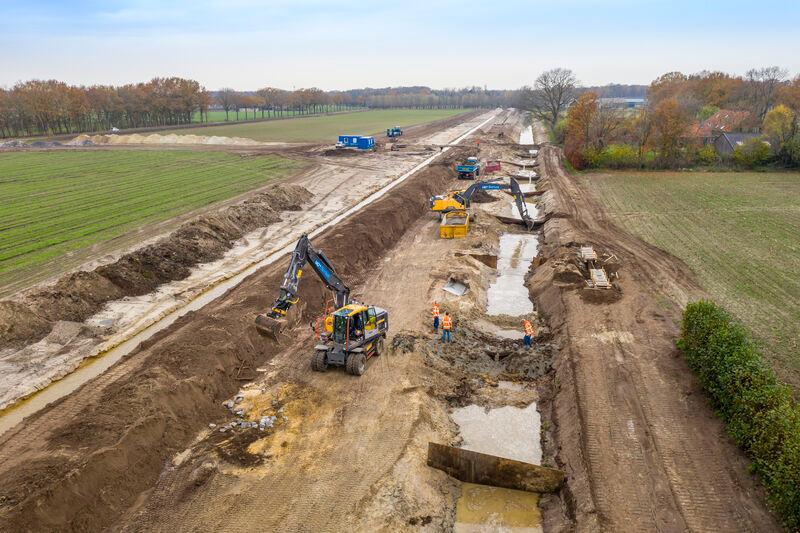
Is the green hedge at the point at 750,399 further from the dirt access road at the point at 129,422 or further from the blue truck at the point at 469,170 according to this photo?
the blue truck at the point at 469,170

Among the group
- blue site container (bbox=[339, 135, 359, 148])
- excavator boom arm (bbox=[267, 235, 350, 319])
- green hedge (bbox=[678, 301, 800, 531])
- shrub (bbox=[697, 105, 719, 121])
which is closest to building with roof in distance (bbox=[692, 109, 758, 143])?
shrub (bbox=[697, 105, 719, 121])

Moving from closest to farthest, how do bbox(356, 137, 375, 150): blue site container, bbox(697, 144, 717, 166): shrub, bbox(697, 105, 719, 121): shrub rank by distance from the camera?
bbox(697, 144, 717, 166): shrub < bbox(356, 137, 375, 150): blue site container < bbox(697, 105, 719, 121): shrub

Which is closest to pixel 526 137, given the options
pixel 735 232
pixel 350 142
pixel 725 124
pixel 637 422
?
pixel 725 124

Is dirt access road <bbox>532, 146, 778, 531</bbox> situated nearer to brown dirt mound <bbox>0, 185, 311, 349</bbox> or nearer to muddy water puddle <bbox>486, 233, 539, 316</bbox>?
muddy water puddle <bbox>486, 233, 539, 316</bbox>

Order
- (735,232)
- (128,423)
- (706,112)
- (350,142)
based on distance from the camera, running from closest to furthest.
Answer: (128,423) < (735,232) < (350,142) < (706,112)

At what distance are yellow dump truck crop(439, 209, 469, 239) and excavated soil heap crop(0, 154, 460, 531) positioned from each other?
12.7m

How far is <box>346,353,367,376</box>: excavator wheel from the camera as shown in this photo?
57.1 ft

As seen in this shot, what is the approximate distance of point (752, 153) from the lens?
178 ft

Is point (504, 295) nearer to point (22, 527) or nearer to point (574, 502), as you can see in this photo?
point (574, 502)

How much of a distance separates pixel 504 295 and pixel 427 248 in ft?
23.9

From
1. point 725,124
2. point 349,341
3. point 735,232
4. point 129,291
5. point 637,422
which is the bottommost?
point 637,422

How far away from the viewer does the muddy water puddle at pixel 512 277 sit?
24688mm

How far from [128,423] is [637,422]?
1433cm

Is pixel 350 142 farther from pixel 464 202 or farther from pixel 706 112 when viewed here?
pixel 706 112
